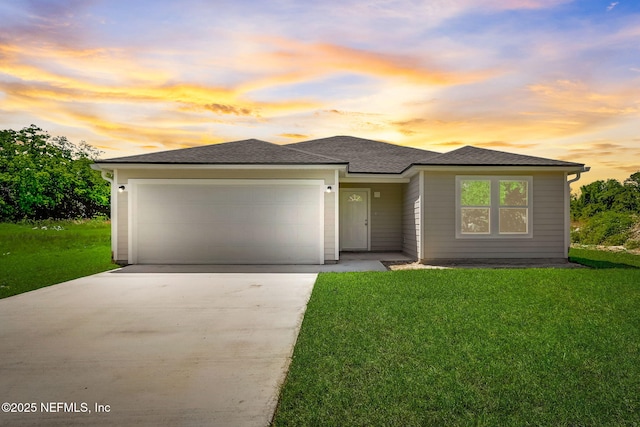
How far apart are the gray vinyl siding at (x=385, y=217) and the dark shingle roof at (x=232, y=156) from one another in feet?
11.4

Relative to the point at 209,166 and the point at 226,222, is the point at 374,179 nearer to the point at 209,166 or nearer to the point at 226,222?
the point at 226,222

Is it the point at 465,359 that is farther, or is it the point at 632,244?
the point at 632,244

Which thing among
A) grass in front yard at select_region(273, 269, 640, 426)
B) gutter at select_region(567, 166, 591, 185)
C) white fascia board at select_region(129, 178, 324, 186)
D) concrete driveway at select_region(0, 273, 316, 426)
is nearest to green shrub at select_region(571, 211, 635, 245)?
gutter at select_region(567, 166, 591, 185)

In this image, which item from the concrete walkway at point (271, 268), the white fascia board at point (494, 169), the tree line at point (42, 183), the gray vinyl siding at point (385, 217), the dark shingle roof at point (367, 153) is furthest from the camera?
the tree line at point (42, 183)

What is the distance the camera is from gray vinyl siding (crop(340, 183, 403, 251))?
14.1 meters

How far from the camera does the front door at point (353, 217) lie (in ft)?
46.5

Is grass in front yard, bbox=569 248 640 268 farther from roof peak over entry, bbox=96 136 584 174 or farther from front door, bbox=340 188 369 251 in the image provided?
front door, bbox=340 188 369 251

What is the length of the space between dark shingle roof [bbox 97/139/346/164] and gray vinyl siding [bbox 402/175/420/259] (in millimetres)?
2541

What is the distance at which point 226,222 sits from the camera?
1094 cm

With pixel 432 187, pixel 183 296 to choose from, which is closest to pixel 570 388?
pixel 183 296

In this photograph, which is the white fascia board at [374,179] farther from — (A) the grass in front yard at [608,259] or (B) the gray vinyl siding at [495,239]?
(A) the grass in front yard at [608,259]

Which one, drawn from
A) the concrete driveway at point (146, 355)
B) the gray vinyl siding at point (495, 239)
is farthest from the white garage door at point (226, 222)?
the concrete driveway at point (146, 355)

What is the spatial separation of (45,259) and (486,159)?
1241 cm

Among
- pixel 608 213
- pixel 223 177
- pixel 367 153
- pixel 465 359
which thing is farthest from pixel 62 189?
pixel 465 359
